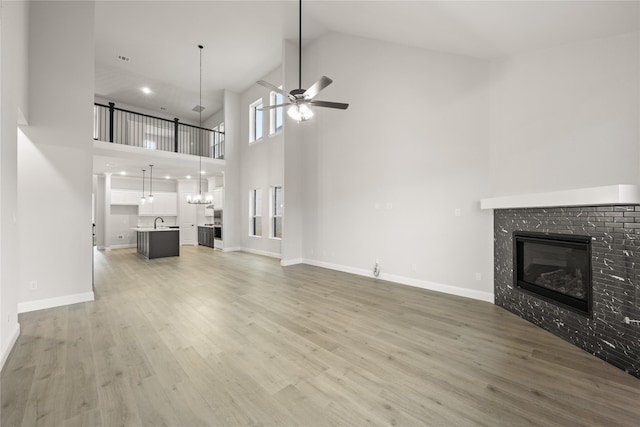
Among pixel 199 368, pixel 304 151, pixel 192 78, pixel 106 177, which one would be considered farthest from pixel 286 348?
pixel 106 177

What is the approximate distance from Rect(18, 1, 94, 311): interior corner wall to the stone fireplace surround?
5932mm

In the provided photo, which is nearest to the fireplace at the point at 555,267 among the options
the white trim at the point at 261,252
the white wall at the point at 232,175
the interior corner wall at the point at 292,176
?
the interior corner wall at the point at 292,176

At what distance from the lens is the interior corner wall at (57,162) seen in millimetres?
3537

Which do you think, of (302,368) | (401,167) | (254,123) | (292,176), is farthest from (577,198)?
(254,123)

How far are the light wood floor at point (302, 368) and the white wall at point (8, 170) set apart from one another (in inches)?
13.6

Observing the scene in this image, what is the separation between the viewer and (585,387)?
6.25 feet

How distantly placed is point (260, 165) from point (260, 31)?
11.5 feet

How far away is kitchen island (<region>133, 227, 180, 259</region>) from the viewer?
7.64 meters

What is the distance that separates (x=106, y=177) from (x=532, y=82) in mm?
12352

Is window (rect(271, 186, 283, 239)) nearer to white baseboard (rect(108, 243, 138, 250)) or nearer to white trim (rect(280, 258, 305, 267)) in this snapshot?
white trim (rect(280, 258, 305, 267))

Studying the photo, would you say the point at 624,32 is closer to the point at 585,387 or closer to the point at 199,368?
the point at 585,387

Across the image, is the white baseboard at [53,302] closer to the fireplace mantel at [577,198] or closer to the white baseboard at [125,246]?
the fireplace mantel at [577,198]

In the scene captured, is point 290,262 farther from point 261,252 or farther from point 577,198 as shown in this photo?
point 577,198

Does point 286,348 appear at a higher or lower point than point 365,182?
lower
